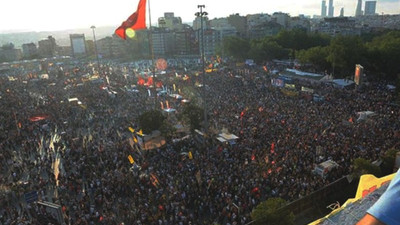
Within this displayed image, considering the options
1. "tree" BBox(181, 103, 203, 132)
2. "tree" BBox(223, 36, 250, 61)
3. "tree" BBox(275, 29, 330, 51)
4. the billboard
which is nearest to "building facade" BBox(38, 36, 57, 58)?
"tree" BBox(223, 36, 250, 61)

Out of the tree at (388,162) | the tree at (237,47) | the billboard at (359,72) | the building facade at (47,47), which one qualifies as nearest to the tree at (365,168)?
the tree at (388,162)

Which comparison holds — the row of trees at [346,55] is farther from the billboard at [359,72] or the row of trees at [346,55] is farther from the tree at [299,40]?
the billboard at [359,72]

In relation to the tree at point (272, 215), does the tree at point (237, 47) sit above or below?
above

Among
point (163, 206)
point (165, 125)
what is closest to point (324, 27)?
point (165, 125)

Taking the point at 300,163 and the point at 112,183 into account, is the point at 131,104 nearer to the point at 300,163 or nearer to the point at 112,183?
the point at 112,183

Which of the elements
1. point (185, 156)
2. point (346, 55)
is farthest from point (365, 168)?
point (346, 55)
